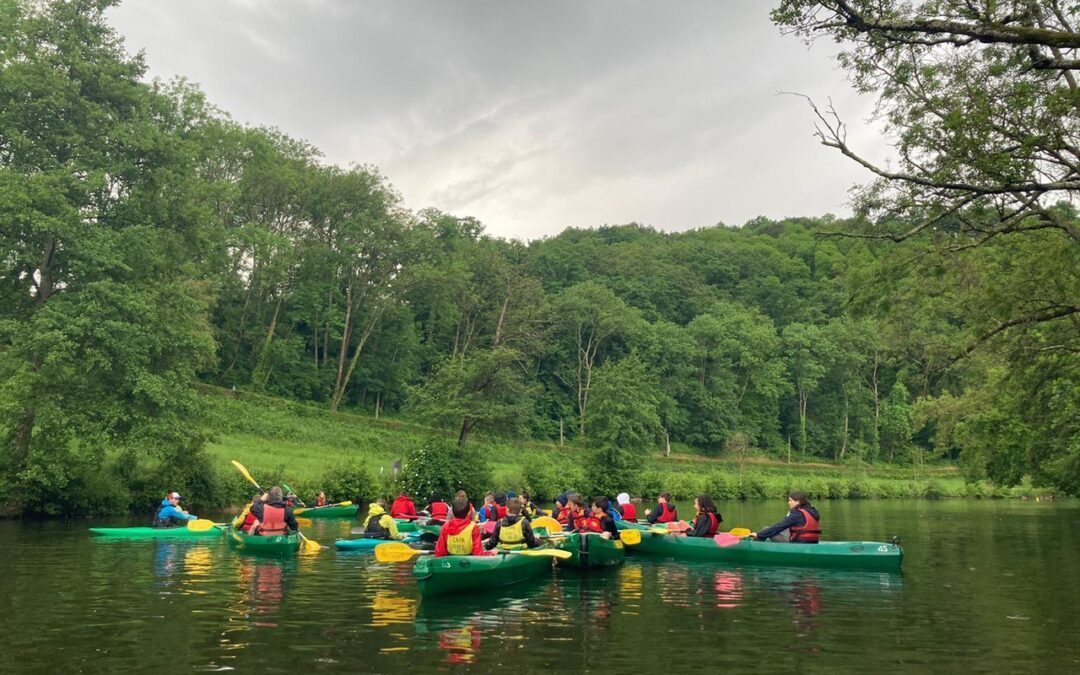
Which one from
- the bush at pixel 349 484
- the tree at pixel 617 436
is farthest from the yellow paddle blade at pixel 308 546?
the tree at pixel 617 436

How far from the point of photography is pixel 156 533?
67.6 ft

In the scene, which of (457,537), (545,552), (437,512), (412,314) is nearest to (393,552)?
(457,537)

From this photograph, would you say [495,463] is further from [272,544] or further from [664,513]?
[272,544]

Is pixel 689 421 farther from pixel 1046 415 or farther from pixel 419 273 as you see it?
pixel 1046 415

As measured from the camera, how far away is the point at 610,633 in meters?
10.1

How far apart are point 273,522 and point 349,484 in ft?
49.0

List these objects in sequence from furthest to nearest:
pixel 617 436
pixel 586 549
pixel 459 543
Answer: pixel 617 436 < pixel 586 549 < pixel 459 543

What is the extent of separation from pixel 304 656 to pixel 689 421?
217 ft

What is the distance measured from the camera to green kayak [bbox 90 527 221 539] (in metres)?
20.3

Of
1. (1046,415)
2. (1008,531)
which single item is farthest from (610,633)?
(1008,531)

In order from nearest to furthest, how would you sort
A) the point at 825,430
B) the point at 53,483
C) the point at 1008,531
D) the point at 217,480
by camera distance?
the point at 53,483 < the point at 1008,531 < the point at 217,480 < the point at 825,430

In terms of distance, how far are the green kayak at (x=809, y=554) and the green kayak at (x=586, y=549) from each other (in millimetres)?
2394

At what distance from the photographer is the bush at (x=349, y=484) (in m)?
32.3

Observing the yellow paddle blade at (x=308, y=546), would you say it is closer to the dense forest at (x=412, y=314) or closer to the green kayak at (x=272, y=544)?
the green kayak at (x=272, y=544)
